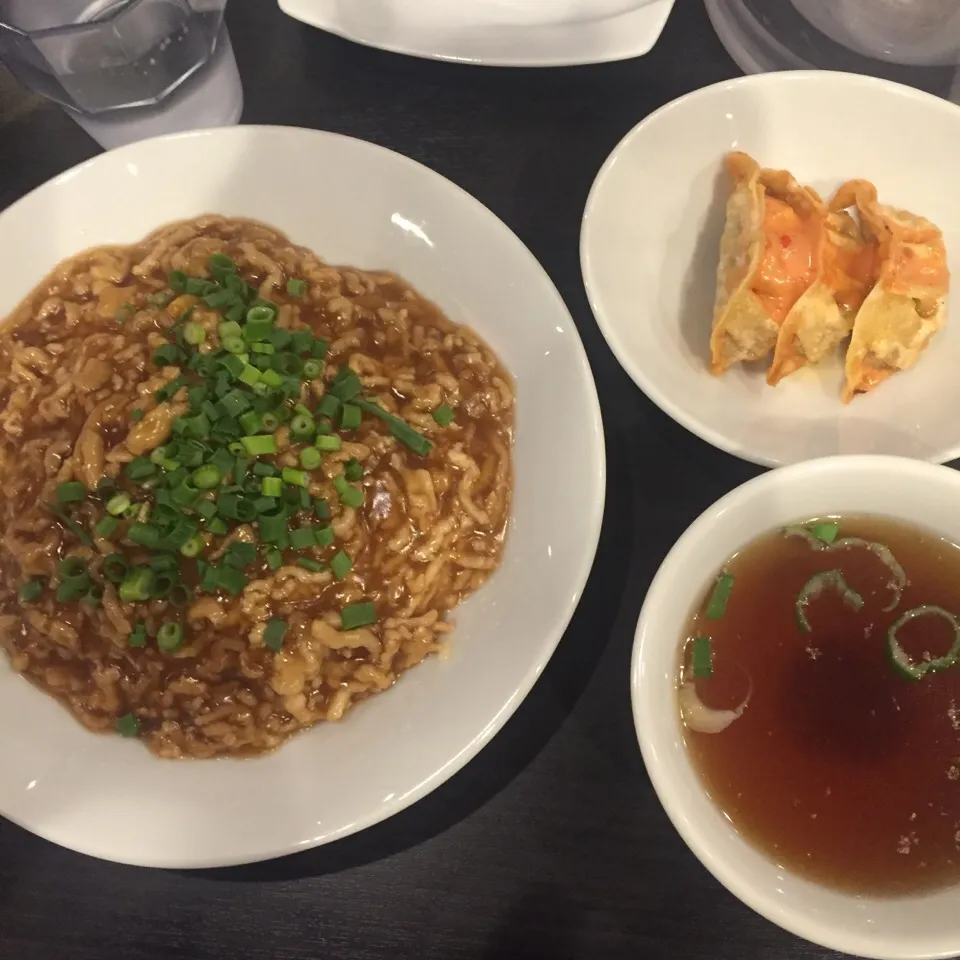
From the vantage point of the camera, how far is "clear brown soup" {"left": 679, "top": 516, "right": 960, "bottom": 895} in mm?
1839

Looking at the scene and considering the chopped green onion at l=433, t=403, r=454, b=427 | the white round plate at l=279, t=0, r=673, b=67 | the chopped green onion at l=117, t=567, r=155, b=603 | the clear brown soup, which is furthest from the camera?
the white round plate at l=279, t=0, r=673, b=67

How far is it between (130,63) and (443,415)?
1525 mm

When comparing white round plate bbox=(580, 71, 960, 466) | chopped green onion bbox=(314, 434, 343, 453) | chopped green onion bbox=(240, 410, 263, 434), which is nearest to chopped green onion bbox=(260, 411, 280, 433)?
chopped green onion bbox=(240, 410, 263, 434)

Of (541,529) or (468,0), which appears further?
(468,0)

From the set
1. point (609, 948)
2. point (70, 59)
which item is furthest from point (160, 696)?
point (70, 59)

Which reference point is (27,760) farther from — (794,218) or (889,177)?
(889,177)

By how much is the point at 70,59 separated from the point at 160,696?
1923mm

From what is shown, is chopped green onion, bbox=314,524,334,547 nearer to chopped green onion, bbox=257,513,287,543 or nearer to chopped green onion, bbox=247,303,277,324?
chopped green onion, bbox=257,513,287,543

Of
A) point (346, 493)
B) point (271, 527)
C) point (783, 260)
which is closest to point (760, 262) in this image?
point (783, 260)

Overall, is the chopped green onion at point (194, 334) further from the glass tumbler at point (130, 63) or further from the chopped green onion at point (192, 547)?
the glass tumbler at point (130, 63)

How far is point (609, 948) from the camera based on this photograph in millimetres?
2123

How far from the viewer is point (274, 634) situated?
6.84ft

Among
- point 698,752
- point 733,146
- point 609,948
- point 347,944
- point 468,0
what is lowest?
point 609,948

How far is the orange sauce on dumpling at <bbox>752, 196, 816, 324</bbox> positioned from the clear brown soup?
82cm
